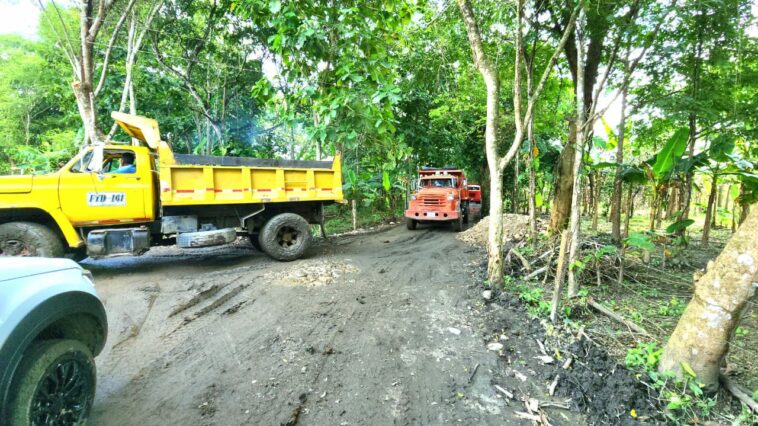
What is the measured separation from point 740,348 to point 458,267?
13.2 feet

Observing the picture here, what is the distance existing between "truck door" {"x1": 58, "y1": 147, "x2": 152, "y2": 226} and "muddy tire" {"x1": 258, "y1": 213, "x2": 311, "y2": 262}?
6.98ft

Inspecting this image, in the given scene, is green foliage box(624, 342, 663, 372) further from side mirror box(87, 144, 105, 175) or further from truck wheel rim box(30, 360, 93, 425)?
side mirror box(87, 144, 105, 175)

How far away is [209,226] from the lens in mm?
6750

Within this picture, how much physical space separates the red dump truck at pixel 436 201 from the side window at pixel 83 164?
339 inches

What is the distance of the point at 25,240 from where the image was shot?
17.3ft

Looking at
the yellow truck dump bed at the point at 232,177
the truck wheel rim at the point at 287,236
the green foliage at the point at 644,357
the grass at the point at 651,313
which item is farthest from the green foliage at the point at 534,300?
the truck wheel rim at the point at 287,236

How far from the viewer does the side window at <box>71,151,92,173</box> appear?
567 centimetres

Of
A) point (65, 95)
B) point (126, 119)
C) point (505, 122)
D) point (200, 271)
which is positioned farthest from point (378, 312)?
point (65, 95)

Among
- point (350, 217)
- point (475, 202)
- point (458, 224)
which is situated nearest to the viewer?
point (458, 224)

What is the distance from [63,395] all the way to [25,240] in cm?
481

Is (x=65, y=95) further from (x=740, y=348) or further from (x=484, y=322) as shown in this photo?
(x=740, y=348)

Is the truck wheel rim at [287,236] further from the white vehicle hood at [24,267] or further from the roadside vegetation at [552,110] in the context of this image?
the white vehicle hood at [24,267]

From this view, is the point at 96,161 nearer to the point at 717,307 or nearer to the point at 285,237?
the point at 285,237

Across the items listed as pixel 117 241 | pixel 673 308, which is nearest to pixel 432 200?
pixel 673 308
